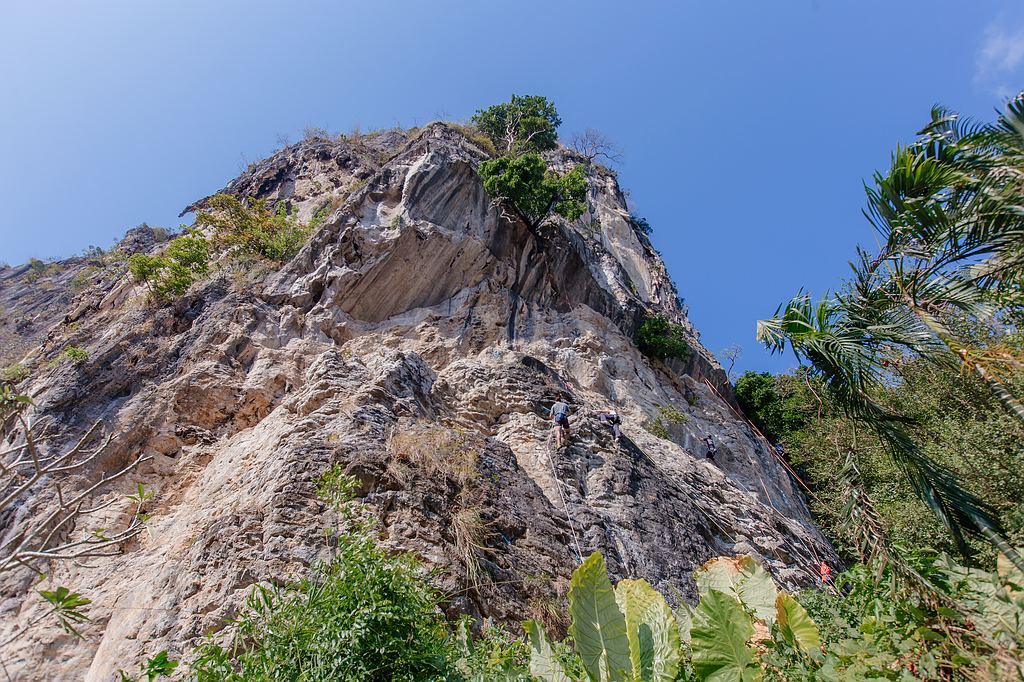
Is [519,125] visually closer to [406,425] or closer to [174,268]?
[174,268]

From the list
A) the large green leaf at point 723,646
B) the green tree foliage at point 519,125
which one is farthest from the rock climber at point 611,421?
the green tree foliage at point 519,125

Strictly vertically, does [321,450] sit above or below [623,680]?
above

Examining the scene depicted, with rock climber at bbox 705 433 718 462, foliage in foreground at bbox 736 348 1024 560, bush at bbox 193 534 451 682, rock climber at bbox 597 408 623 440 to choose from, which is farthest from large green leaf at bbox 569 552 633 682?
rock climber at bbox 705 433 718 462

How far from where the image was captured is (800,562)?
12.2 m

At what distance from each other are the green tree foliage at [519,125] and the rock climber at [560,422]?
53.2ft

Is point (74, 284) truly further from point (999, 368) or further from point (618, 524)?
point (999, 368)

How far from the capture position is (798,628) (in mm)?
4152

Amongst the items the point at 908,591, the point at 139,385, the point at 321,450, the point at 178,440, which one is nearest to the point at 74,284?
the point at 139,385

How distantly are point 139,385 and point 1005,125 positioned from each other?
49.3 feet

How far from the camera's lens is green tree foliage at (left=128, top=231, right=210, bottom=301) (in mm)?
15797

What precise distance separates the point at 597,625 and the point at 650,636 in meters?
0.47

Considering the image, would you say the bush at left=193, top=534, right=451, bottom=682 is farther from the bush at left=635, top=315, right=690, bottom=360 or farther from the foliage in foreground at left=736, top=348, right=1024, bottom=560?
the bush at left=635, top=315, right=690, bottom=360

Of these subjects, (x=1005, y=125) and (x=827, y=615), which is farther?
(x=1005, y=125)

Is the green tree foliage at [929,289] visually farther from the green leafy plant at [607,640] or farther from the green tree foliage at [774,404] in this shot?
the green tree foliage at [774,404]
